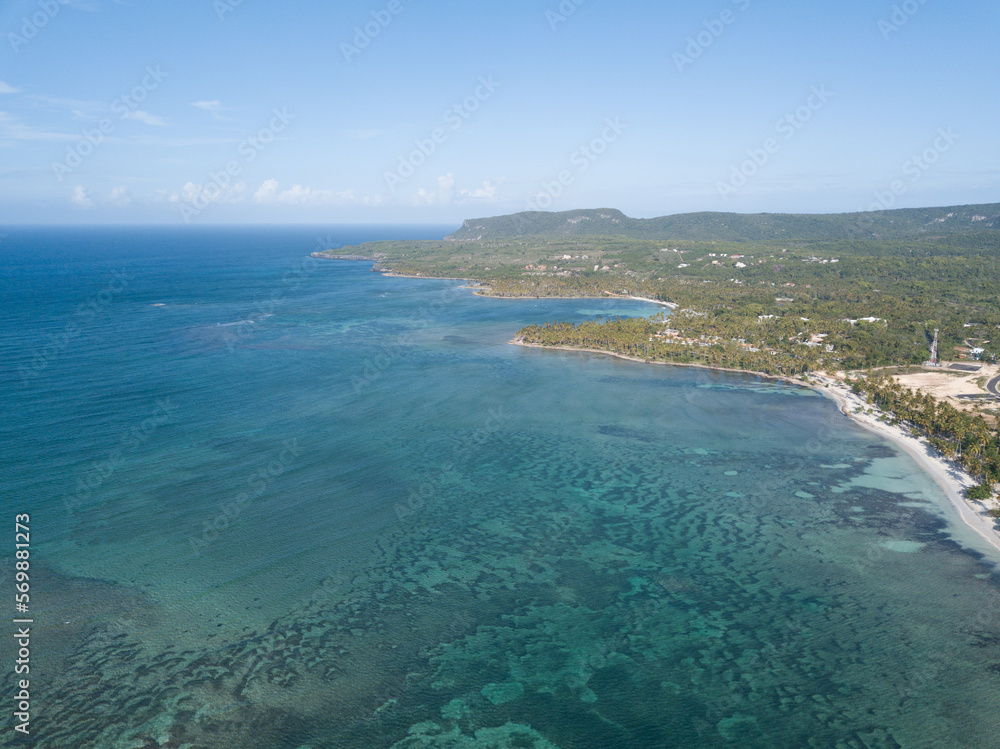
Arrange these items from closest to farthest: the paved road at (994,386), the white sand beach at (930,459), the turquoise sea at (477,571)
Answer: the turquoise sea at (477,571)
the white sand beach at (930,459)
the paved road at (994,386)

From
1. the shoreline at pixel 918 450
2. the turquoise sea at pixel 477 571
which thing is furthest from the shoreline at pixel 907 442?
the turquoise sea at pixel 477 571

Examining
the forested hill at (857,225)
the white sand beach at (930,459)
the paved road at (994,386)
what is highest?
the forested hill at (857,225)

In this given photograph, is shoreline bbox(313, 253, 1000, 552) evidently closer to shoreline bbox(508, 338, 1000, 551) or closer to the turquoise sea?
shoreline bbox(508, 338, 1000, 551)

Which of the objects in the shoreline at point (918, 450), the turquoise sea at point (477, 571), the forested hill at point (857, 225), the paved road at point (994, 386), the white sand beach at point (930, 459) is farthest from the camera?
the forested hill at point (857, 225)

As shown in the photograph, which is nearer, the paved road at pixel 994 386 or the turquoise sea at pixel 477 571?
the turquoise sea at pixel 477 571

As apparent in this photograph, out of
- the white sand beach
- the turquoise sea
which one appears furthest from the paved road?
the turquoise sea

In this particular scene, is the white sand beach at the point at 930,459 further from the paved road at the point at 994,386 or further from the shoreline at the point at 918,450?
the paved road at the point at 994,386

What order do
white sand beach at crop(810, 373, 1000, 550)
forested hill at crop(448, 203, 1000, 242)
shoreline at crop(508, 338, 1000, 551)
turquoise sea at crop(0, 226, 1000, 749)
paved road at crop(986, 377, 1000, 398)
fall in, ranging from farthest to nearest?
forested hill at crop(448, 203, 1000, 242), paved road at crop(986, 377, 1000, 398), shoreline at crop(508, 338, 1000, 551), white sand beach at crop(810, 373, 1000, 550), turquoise sea at crop(0, 226, 1000, 749)
